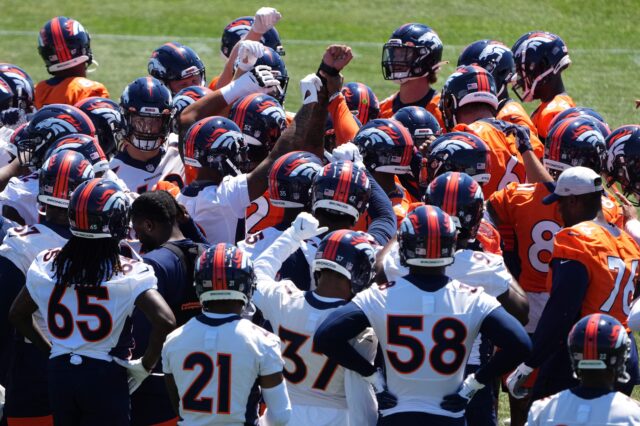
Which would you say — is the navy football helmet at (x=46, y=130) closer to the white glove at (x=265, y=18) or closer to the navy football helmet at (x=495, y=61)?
the white glove at (x=265, y=18)

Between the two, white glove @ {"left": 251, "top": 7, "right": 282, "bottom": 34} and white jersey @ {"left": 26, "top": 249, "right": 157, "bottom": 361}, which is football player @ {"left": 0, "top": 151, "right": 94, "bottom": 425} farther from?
white glove @ {"left": 251, "top": 7, "right": 282, "bottom": 34}

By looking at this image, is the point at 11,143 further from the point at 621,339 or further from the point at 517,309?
the point at 621,339

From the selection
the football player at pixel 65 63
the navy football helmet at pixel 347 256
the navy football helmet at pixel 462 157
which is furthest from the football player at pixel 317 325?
the football player at pixel 65 63

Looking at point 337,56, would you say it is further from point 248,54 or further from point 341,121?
point 248,54

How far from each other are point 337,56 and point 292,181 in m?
1.18

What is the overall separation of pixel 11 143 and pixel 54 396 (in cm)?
254

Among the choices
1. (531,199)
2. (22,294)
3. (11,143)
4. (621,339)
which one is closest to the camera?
(621,339)

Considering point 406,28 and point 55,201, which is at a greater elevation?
point 406,28

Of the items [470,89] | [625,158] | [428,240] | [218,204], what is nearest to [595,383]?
[428,240]

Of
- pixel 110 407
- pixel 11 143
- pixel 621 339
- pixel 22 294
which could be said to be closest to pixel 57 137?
pixel 11 143

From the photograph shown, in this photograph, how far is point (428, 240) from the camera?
5035 mm

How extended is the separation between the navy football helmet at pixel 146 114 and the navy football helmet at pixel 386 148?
147 cm

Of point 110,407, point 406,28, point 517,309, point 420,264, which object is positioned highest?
point 406,28

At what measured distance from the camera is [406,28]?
905cm
